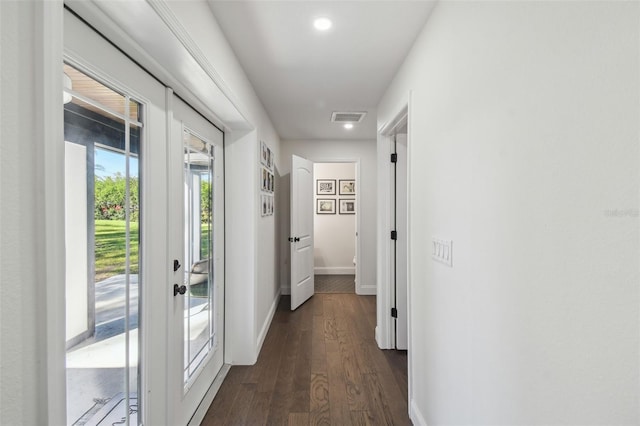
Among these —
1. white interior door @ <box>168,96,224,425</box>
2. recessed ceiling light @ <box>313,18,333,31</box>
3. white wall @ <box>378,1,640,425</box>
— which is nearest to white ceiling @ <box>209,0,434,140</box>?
recessed ceiling light @ <box>313,18,333,31</box>

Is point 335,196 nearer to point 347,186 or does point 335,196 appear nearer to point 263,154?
point 347,186

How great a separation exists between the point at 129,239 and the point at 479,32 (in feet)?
5.39

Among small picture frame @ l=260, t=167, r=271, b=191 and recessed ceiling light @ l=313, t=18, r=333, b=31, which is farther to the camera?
small picture frame @ l=260, t=167, r=271, b=191

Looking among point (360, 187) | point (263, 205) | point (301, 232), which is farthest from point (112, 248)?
point (360, 187)

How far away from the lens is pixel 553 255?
31.0 inches

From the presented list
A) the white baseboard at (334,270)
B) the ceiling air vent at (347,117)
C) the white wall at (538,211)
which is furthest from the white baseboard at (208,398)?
the white baseboard at (334,270)

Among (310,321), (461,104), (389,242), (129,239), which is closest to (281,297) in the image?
(310,321)

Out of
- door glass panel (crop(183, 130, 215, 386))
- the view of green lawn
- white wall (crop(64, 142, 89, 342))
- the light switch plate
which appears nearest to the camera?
white wall (crop(64, 142, 89, 342))

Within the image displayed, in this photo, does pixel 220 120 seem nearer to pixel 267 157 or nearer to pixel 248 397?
pixel 267 157

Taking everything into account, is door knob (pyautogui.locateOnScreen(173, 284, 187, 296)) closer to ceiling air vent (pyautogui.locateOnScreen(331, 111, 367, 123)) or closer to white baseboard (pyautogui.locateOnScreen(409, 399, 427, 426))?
white baseboard (pyautogui.locateOnScreen(409, 399, 427, 426))

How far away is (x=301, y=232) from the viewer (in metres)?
4.19

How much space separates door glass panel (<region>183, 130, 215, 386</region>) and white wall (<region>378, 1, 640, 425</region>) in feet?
4.85

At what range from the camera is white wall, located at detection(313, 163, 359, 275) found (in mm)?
6219

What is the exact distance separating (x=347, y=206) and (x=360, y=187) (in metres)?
1.53
